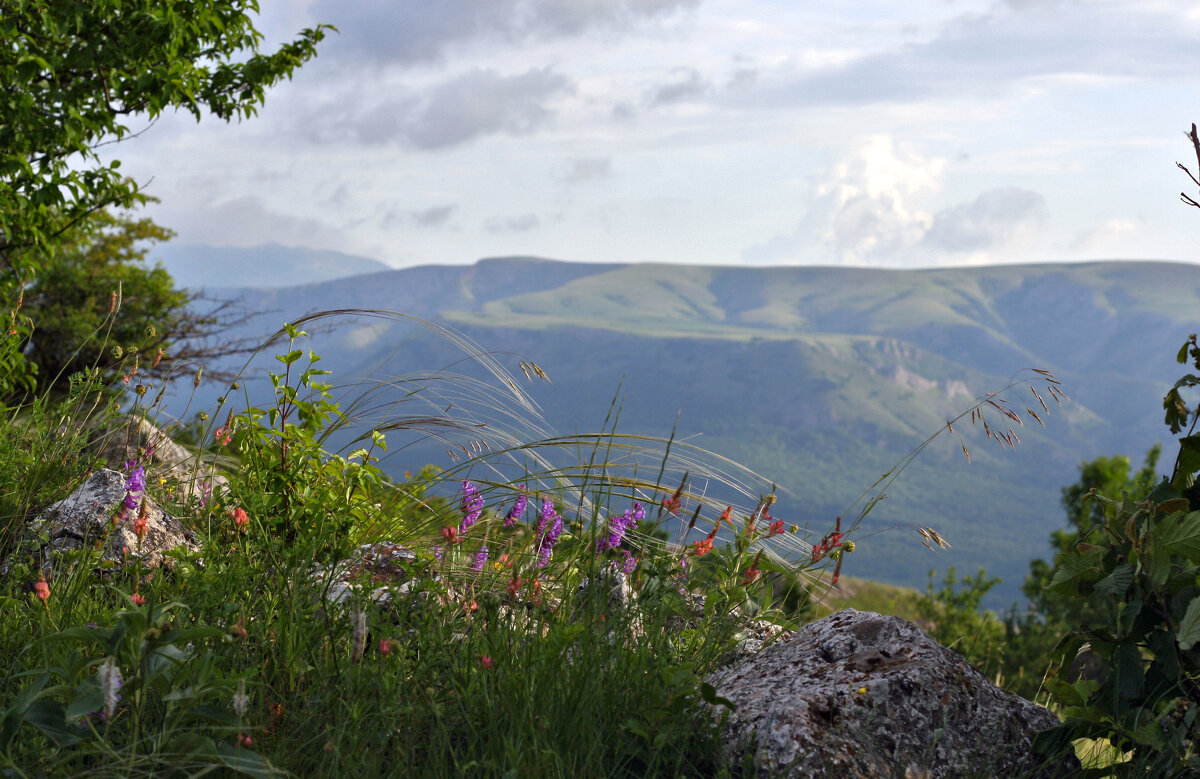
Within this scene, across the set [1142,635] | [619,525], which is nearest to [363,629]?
[619,525]

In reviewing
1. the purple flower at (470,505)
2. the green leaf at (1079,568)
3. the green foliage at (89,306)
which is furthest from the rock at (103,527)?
the green foliage at (89,306)

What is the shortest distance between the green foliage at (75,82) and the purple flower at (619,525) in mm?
4644

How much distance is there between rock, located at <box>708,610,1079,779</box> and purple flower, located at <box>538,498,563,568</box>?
80 centimetres

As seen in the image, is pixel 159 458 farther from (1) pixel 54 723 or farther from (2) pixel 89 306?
(2) pixel 89 306

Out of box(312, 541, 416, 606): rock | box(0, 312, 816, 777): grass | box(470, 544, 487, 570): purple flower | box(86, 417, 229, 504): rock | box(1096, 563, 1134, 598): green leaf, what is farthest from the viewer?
box(86, 417, 229, 504): rock

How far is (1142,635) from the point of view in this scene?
233 centimetres

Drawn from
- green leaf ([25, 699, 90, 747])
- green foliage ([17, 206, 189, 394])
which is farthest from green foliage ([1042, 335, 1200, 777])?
green foliage ([17, 206, 189, 394])

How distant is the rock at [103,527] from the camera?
126 inches

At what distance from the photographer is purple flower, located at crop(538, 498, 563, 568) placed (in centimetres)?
311

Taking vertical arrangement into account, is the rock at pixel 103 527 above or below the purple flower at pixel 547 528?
below

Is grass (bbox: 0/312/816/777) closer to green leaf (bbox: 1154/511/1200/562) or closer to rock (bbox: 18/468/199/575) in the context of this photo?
rock (bbox: 18/468/199/575)

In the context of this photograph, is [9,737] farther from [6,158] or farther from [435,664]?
[6,158]

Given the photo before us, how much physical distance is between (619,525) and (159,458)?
285 cm

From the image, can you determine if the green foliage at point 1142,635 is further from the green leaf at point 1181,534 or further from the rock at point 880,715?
the rock at point 880,715
